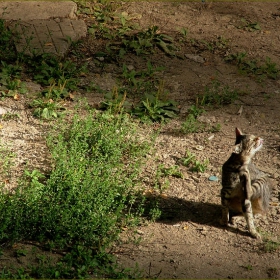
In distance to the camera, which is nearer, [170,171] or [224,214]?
[224,214]

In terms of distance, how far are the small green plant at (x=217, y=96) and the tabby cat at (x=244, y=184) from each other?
2.30 m

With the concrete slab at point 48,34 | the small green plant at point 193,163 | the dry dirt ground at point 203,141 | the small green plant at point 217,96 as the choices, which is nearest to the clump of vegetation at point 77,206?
the dry dirt ground at point 203,141

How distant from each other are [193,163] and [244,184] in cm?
132

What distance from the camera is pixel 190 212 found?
626 centimetres

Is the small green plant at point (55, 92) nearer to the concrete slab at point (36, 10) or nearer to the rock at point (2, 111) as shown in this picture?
the rock at point (2, 111)

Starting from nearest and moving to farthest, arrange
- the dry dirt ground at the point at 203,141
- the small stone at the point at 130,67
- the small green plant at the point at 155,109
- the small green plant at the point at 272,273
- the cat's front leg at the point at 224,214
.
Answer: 1. the small green plant at the point at 272,273
2. the dry dirt ground at the point at 203,141
3. the cat's front leg at the point at 224,214
4. the small green plant at the point at 155,109
5. the small stone at the point at 130,67

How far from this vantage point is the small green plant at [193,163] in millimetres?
6887

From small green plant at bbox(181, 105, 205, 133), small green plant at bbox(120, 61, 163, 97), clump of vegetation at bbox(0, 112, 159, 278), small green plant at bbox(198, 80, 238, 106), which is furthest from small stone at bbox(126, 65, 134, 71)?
clump of vegetation at bbox(0, 112, 159, 278)

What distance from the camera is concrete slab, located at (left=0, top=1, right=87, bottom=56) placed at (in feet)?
29.5

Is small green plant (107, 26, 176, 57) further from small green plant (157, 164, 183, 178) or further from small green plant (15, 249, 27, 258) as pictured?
small green plant (15, 249, 27, 258)

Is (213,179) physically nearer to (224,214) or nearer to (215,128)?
(224,214)

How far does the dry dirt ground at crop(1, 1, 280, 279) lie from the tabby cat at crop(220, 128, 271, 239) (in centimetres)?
23

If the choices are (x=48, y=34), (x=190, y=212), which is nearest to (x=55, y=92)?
(x=48, y=34)

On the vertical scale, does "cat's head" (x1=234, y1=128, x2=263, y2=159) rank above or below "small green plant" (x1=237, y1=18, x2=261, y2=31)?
above
